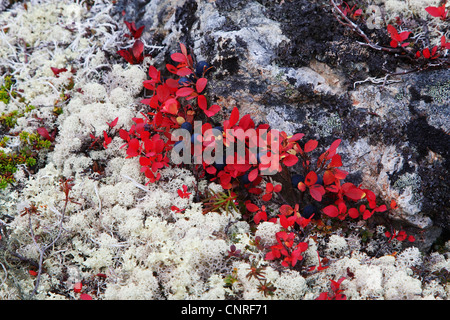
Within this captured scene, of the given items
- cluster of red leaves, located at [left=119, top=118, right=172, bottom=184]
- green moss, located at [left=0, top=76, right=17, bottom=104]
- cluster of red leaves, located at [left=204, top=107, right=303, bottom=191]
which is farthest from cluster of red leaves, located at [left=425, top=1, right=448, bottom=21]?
green moss, located at [left=0, top=76, right=17, bottom=104]

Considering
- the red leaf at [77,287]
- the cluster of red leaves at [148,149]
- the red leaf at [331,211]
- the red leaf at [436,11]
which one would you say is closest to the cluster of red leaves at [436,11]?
the red leaf at [436,11]

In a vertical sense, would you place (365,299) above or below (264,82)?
below

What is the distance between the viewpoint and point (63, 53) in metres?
3.20

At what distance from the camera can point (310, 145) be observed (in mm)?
2162

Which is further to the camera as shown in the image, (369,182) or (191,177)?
(191,177)

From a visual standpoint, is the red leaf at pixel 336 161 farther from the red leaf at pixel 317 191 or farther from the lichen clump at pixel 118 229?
the lichen clump at pixel 118 229

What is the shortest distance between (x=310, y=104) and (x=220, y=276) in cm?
129

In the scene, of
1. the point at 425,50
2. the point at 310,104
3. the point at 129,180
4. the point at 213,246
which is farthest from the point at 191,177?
the point at 425,50

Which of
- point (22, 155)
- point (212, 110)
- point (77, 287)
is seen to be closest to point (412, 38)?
point (212, 110)

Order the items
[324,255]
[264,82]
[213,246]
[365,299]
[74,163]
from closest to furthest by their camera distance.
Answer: [365,299], [213,246], [324,255], [264,82], [74,163]

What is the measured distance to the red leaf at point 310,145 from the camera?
2.15 m

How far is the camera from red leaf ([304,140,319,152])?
2146 millimetres

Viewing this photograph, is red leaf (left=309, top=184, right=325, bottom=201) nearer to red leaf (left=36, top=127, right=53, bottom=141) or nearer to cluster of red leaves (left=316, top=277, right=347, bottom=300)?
cluster of red leaves (left=316, top=277, right=347, bottom=300)
